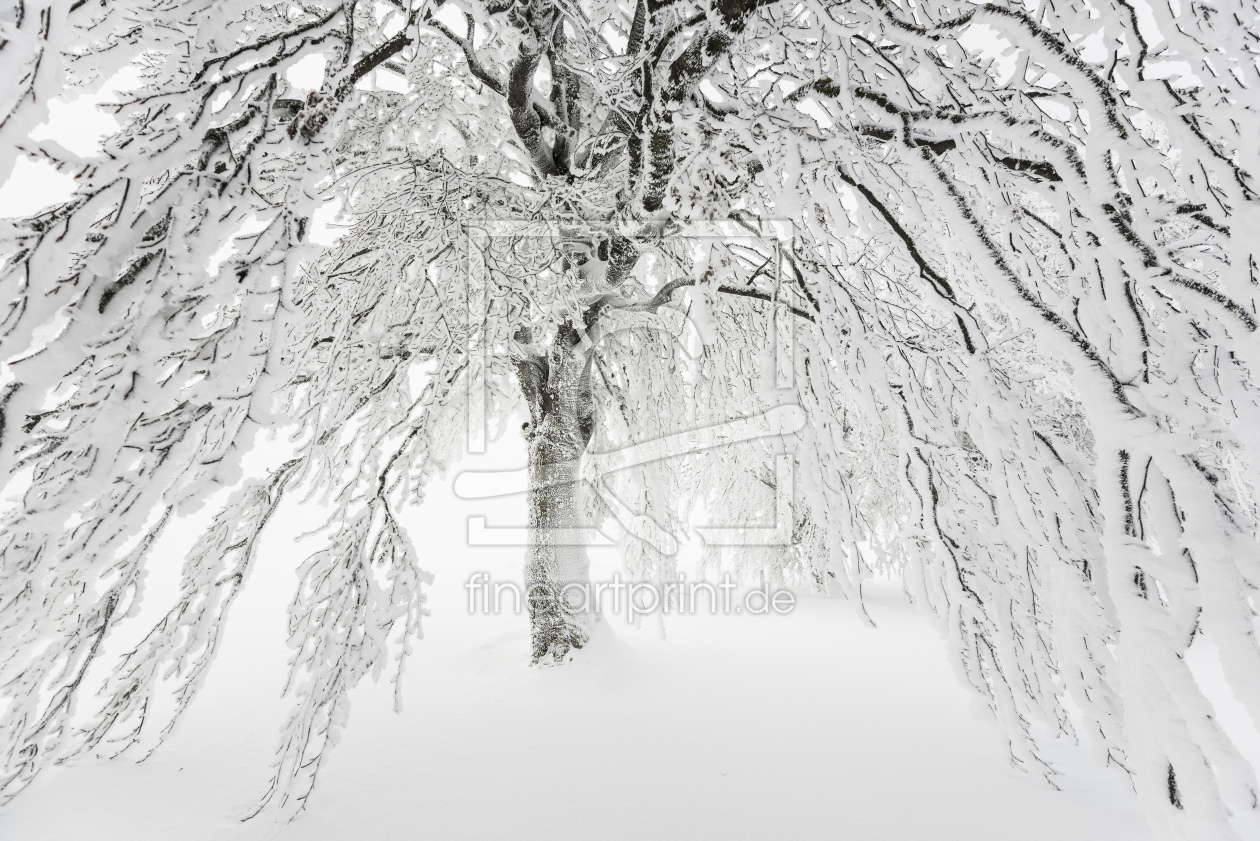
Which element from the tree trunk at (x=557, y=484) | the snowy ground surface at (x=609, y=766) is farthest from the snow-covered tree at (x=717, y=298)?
the tree trunk at (x=557, y=484)

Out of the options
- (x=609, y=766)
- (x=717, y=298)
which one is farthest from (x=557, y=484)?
(x=717, y=298)

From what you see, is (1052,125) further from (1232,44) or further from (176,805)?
(176,805)

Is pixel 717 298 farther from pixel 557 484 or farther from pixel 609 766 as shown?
pixel 557 484

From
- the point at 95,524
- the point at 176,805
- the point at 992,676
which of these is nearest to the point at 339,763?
the point at 176,805

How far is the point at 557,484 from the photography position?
13.3ft

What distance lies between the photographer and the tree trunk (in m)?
3.95

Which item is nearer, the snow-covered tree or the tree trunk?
the snow-covered tree

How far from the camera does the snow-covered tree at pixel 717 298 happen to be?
84cm

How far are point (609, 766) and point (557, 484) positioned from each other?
198 cm

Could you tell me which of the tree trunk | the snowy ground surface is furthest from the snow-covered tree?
the tree trunk

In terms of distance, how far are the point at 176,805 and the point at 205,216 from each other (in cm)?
240

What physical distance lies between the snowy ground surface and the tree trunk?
16.1 inches

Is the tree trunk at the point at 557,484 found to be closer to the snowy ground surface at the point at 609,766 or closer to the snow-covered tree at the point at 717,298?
the snowy ground surface at the point at 609,766

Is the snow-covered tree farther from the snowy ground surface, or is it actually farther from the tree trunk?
the tree trunk
